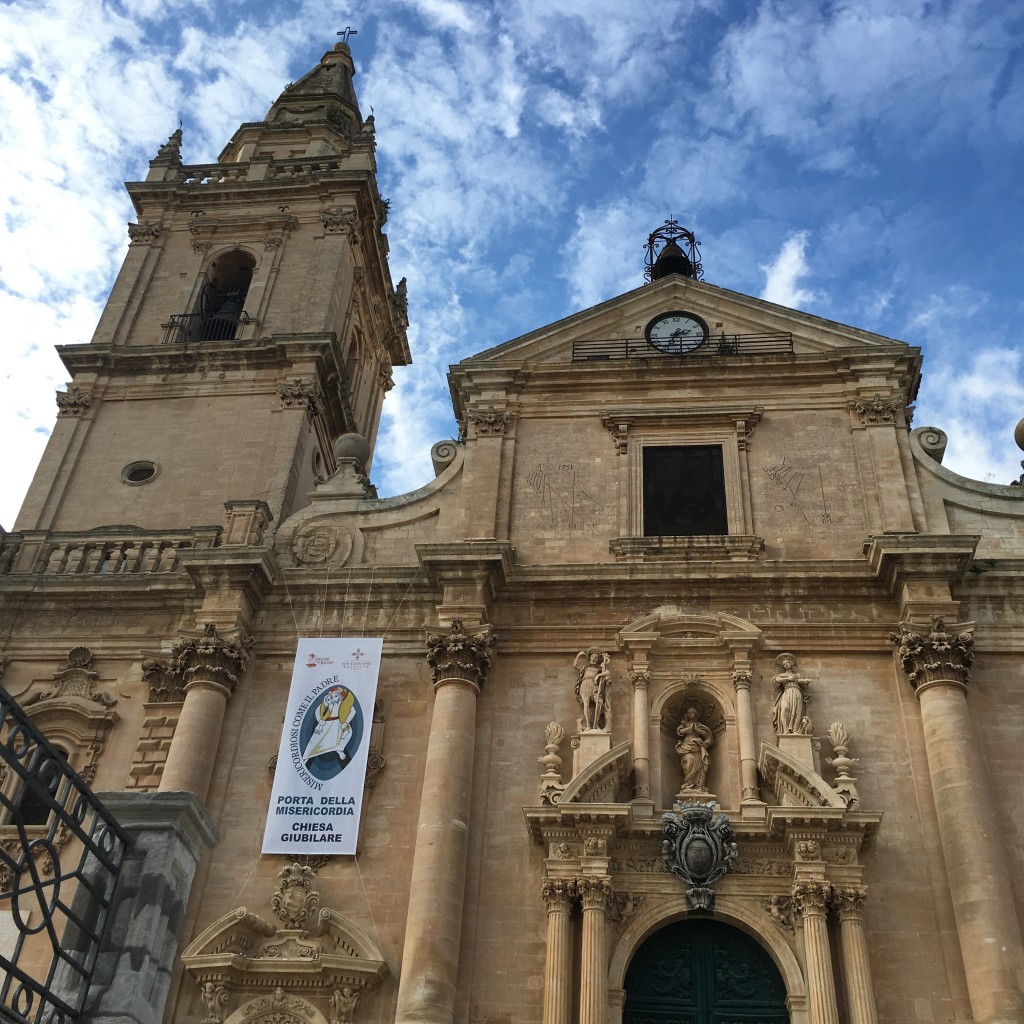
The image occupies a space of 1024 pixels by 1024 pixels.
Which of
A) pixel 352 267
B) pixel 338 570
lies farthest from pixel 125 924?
pixel 352 267

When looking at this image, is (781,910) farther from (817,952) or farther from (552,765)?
(552,765)

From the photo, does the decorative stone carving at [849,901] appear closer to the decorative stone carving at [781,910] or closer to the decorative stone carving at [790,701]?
the decorative stone carving at [781,910]

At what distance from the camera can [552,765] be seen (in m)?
15.4

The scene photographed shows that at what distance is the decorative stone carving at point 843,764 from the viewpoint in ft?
47.6

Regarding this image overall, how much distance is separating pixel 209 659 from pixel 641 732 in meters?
6.31

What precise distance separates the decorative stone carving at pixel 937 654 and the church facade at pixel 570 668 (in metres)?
0.04

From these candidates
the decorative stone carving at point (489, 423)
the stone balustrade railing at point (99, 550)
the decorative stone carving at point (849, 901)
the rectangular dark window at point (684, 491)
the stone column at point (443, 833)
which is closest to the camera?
the stone column at point (443, 833)

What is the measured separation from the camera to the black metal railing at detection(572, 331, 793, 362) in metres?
20.1

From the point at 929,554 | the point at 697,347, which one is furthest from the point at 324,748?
the point at 697,347

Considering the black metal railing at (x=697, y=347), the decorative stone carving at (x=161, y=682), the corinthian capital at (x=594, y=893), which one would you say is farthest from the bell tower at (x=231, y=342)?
the corinthian capital at (x=594, y=893)

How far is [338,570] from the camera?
17922 mm

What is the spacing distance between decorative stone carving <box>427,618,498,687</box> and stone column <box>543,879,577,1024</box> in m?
3.18

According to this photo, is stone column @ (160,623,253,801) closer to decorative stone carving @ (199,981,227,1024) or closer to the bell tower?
decorative stone carving @ (199,981,227,1024)

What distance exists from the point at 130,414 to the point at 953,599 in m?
15.5
